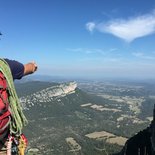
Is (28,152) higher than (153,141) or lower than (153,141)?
higher

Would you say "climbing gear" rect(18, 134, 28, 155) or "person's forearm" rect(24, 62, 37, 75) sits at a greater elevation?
"person's forearm" rect(24, 62, 37, 75)

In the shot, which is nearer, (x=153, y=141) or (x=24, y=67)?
(x=24, y=67)

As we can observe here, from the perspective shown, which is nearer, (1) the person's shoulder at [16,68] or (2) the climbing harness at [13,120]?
(2) the climbing harness at [13,120]

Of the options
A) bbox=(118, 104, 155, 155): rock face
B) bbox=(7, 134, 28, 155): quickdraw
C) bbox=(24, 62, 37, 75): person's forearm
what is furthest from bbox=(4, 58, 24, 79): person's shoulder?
bbox=(118, 104, 155, 155): rock face

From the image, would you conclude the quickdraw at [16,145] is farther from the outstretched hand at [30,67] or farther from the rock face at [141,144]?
the rock face at [141,144]

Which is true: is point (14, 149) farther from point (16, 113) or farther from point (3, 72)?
point (3, 72)

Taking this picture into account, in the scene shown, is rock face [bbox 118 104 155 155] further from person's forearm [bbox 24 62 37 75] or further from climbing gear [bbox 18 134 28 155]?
climbing gear [bbox 18 134 28 155]

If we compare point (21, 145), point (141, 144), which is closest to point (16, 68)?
point (21, 145)

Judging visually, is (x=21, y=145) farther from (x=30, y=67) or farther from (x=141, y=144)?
(x=141, y=144)

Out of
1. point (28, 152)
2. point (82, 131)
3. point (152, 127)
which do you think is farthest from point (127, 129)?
point (28, 152)

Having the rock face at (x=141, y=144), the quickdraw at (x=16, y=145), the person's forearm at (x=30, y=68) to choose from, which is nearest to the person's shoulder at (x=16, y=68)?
the person's forearm at (x=30, y=68)

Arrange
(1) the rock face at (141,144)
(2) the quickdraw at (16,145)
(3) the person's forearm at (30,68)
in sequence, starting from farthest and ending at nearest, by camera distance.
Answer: (1) the rock face at (141,144), (3) the person's forearm at (30,68), (2) the quickdraw at (16,145)
